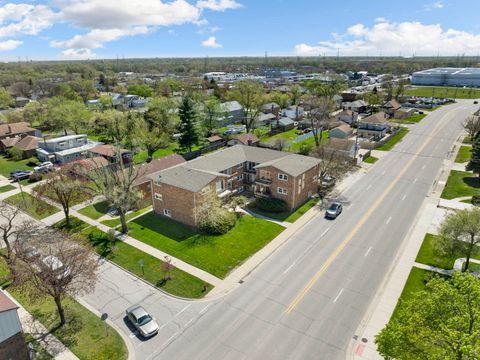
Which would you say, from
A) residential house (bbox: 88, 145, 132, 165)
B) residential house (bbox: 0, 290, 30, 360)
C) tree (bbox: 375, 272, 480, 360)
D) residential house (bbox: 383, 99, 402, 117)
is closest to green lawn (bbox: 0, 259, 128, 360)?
residential house (bbox: 0, 290, 30, 360)

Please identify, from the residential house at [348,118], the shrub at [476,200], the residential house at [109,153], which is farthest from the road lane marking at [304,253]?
the residential house at [348,118]

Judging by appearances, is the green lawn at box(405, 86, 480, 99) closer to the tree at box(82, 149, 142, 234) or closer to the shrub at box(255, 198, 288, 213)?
the shrub at box(255, 198, 288, 213)

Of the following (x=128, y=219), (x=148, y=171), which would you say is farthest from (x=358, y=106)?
(x=128, y=219)

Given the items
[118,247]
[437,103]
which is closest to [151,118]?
[118,247]

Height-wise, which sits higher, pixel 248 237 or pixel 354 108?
pixel 354 108

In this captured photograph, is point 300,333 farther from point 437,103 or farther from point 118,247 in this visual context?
point 437,103

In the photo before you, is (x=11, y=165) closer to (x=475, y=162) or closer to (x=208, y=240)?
(x=208, y=240)

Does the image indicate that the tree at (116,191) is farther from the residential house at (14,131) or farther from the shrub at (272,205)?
the residential house at (14,131)
